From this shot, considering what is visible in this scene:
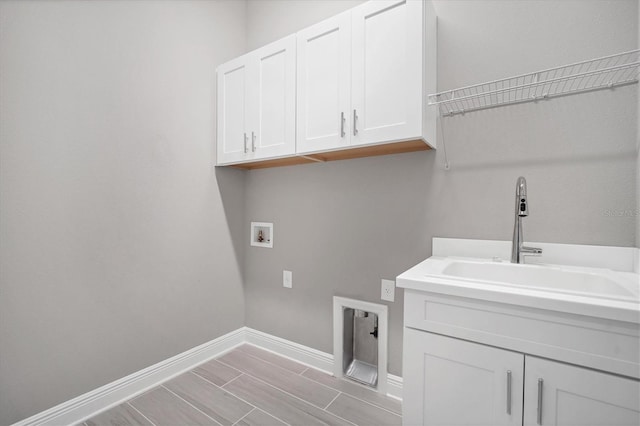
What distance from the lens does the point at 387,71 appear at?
1.36m

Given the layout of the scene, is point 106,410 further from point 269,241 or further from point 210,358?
point 269,241

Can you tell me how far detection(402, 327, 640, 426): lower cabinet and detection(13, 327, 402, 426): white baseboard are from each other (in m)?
0.70

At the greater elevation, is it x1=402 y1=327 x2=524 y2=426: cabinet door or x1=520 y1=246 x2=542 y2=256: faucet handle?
x1=520 y1=246 x2=542 y2=256: faucet handle

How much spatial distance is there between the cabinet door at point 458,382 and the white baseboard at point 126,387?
4.92 ft

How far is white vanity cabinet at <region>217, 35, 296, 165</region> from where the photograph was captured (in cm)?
170

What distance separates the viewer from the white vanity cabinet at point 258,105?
170cm

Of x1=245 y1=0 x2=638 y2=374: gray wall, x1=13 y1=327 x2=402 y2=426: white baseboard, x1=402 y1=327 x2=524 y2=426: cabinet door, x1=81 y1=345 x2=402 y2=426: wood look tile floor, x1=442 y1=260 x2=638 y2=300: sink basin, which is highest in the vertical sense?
x1=245 y1=0 x2=638 y2=374: gray wall

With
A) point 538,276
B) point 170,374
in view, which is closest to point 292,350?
point 170,374

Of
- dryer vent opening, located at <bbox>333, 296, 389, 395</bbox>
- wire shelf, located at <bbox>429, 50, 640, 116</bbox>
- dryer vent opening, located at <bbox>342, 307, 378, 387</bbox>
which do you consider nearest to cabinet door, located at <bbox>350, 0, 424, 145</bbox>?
wire shelf, located at <bbox>429, 50, 640, 116</bbox>

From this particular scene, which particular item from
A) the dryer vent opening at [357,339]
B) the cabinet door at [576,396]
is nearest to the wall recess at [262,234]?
the dryer vent opening at [357,339]

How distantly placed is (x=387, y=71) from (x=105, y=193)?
1598 mm

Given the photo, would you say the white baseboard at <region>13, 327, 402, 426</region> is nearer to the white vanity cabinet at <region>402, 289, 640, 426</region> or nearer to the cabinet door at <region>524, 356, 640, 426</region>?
the white vanity cabinet at <region>402, 289, 640, 426</region>

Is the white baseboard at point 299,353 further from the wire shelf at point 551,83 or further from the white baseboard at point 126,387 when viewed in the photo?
the wire shelf at point 551,83

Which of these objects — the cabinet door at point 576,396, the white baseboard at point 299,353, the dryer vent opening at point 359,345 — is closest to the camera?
the cabinet door at point 576,396
